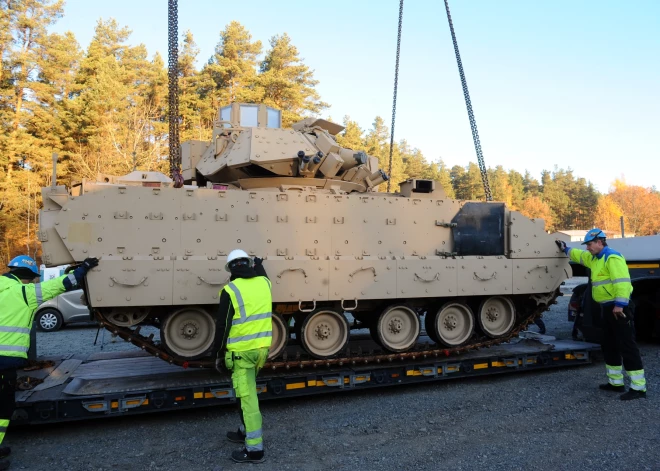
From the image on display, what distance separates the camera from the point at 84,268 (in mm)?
5961

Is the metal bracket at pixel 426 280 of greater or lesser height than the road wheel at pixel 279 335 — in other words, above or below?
above

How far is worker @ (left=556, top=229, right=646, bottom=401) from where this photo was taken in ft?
22.8

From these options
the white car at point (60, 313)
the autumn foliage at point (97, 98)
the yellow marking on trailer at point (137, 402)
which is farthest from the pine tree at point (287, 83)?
the yellow marking on trailer at point (137, 402)

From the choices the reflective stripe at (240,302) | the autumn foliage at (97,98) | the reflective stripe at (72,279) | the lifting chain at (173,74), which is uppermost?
the autumn foliage at (97,98)

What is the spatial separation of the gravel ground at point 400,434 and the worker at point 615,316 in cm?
30

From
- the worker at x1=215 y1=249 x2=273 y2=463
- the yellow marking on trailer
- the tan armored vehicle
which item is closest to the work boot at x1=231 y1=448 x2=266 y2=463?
the worker at x1=215 y1=249 x2=273 y2=463

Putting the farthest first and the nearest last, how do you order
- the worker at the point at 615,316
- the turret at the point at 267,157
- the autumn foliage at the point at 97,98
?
the autumn foliage at the point at 97,98 < the turret at the point at 267,157 < the worker at the point at 615,316

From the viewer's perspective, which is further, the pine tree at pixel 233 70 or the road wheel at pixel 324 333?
the pine tree at pixel 233 70

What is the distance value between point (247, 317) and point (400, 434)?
2.37m

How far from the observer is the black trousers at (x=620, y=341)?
6.95m

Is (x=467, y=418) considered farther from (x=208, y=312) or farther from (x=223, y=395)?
(x=208, y=312)

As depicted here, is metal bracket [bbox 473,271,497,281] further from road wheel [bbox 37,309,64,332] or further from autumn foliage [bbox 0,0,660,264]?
autumn foliage [bbox 0,0,660,264]

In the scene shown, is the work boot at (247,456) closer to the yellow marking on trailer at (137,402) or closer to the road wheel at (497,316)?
the yellow marking on trailer at (137,402)

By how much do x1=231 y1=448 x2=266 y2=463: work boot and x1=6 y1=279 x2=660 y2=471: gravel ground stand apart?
0.23 feet
